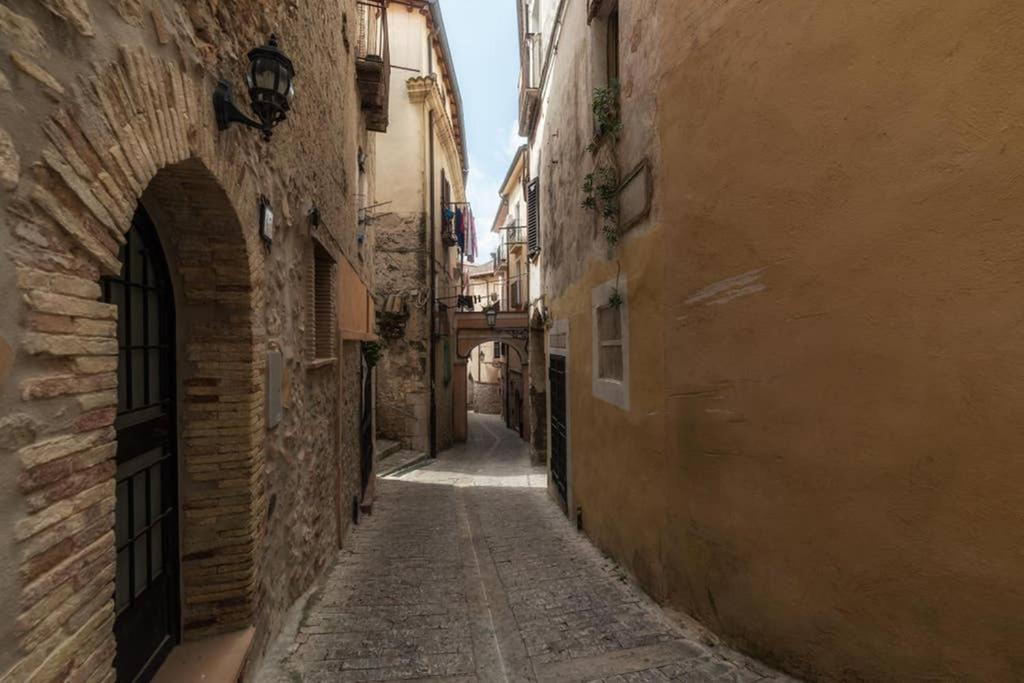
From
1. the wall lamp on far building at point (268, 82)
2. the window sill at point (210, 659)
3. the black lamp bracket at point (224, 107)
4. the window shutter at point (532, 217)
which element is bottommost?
the window sill at point (210, 659)

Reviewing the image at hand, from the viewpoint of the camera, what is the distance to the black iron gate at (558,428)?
7711 millimetres

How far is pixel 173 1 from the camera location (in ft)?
6.73

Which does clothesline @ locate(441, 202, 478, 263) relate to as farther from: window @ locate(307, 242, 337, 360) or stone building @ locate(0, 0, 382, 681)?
stone building @ locate(0, 0, 382, 681)

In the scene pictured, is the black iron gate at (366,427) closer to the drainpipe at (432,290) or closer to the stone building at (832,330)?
the stone building at (832,330)

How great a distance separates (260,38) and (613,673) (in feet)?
15.4

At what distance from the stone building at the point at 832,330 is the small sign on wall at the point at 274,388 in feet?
9.88

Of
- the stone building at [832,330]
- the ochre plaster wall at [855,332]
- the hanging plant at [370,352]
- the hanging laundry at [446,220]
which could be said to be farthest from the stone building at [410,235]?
the ochre plaster wall at [855,332]

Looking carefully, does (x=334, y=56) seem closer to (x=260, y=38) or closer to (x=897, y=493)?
(x=260, y=38)

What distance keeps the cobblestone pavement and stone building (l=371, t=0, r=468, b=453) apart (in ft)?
25.7

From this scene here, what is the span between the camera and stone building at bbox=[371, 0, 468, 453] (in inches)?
567

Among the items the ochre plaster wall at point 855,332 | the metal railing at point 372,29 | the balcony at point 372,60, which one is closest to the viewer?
the ochre plaster wall at point 855,332

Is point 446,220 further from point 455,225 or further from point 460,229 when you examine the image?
point 460,229

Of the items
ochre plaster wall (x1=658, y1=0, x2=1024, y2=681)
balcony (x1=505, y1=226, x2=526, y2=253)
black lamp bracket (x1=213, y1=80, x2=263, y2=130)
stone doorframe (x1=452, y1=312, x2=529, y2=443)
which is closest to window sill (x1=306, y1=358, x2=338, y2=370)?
black lamp bracket (x1=213, y1=80, x2=263, y2=130)

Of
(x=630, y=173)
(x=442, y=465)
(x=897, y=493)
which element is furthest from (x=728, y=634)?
(x=442, y=465)
